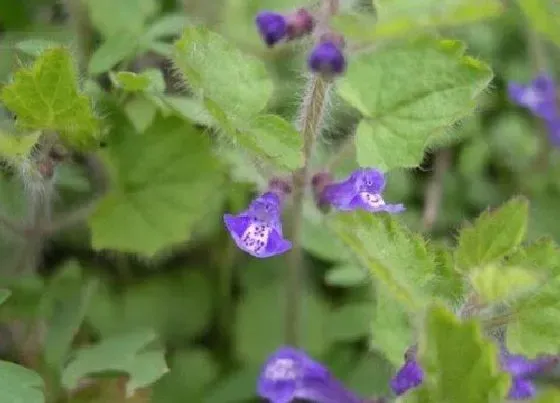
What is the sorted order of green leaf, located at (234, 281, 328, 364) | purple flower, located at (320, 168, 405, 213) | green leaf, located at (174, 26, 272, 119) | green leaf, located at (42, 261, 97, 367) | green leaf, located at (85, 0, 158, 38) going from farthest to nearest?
green leaf, located at (234, 281, 328, 364)
green leaf, located at (85, 0, 158, 38)
green leaf, located at (42, 261, 97, 367)
purple flower, located at (320, 168, 405, 213)
green leaf, located at (174, 26, 272, 119)

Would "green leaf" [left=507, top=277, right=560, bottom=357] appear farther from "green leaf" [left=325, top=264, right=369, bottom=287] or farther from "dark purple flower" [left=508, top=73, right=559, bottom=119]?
"dark purple flower" [left=508, top=73, right=559, bottom=119]

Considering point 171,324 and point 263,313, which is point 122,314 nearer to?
point 171,324

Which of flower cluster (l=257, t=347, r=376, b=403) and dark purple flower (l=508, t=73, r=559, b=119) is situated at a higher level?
dark purple flower (l=508, t=73, r=559, b=119)

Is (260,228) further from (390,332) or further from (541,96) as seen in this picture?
(541,96)

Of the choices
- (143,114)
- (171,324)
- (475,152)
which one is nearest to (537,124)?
(475,152)

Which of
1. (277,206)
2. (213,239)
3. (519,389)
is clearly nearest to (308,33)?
(277,206)

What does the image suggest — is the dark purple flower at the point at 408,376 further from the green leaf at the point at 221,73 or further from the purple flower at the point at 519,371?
the green leaf at the point at 221,73

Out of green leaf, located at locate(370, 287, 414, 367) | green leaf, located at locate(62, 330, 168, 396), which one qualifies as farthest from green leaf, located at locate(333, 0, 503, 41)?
green leaf, located at locate(62, 330, 168, 396)
